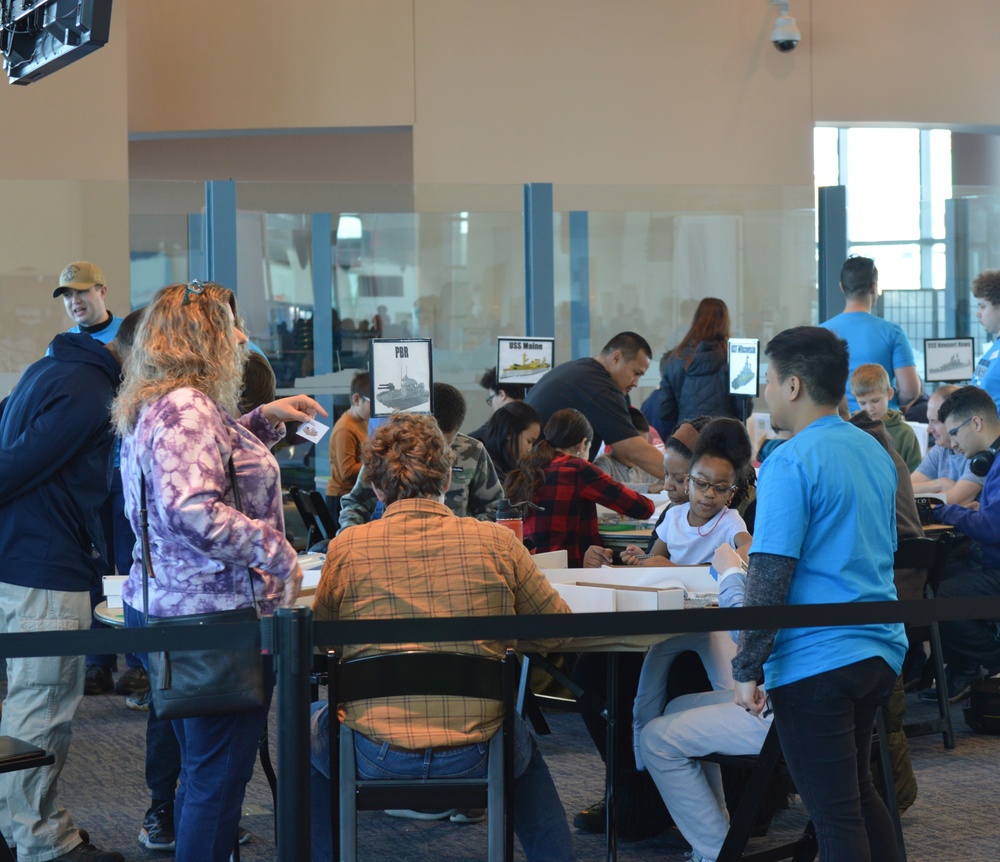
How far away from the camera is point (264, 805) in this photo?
3.82 metres

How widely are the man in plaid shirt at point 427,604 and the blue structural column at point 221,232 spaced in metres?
4.77

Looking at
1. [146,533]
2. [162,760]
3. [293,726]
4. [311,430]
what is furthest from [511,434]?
[293,726]

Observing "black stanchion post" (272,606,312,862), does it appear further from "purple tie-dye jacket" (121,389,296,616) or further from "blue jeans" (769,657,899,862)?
"blue jeans" (769,657,899,862)

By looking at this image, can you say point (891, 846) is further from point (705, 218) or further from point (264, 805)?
point (705, 218)

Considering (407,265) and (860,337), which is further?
(407,265)

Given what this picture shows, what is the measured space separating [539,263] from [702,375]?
1.57 m

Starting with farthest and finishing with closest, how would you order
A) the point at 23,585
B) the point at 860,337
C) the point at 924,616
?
the point at 860,337, the point at 23,585, the point at 924,616

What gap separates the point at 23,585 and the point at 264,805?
1121 millimetres

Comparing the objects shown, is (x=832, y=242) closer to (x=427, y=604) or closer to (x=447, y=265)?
(x=447, y=265)

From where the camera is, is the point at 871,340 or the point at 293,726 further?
the point at 871,340

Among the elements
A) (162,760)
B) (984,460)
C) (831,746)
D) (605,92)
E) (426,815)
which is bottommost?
(426,815)

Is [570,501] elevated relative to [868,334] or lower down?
lower down

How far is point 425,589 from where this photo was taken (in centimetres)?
270

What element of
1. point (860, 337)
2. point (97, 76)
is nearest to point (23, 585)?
point (860, 337)
